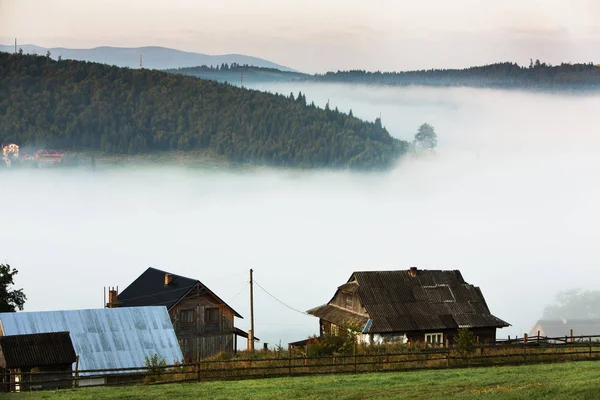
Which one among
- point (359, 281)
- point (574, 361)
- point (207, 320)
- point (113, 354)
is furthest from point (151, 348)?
point (574, 361)

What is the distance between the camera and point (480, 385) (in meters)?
30.4

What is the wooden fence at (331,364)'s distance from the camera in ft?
116

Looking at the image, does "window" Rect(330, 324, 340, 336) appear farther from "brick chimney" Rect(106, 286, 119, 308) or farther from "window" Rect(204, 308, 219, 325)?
"brick chimney" Rect(106, 286, 119, 308)

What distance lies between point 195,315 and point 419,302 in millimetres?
15308

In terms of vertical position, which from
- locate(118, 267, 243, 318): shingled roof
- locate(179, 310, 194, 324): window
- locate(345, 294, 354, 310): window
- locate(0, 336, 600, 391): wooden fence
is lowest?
locate(0, 336, 600, 391): wooden fence

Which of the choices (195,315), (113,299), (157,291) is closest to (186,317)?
(195,315)

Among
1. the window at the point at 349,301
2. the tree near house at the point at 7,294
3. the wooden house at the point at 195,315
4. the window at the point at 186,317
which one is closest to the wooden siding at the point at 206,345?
the wooden house at the point at 195,315

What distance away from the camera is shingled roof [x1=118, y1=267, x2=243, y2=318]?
200ft

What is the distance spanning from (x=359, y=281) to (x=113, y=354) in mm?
19994

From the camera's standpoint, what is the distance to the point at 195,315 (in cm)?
6088

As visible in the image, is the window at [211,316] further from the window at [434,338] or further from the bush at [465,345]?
the bush at [465,345]

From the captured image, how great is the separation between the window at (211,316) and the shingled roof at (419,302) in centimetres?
753

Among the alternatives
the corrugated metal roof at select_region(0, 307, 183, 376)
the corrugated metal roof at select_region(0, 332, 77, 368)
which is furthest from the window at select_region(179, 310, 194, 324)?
the corrugated metal roof at select_region(0, 332, 77, 368)

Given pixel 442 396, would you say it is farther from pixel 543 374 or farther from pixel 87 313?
pixel 87 313
